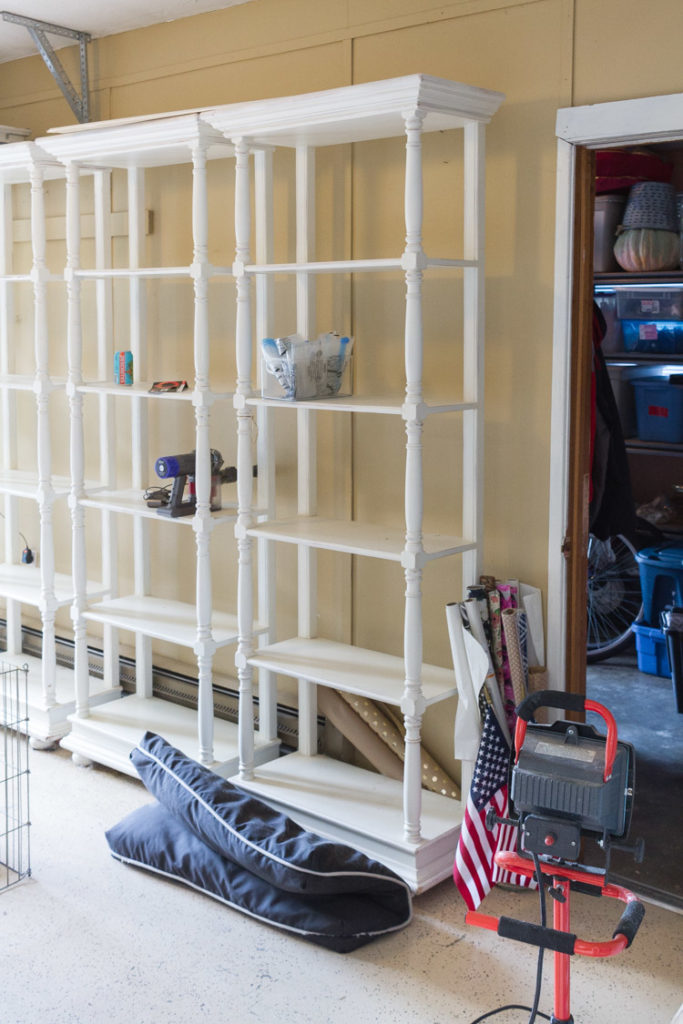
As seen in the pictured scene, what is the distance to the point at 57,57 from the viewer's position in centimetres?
468

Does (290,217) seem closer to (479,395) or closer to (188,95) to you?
(188,95)

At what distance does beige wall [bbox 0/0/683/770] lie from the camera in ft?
10.7

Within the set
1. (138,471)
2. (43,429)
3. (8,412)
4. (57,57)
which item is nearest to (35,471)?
(8,412)

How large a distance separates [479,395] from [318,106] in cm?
98

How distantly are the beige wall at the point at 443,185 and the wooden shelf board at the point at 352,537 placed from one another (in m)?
0.17

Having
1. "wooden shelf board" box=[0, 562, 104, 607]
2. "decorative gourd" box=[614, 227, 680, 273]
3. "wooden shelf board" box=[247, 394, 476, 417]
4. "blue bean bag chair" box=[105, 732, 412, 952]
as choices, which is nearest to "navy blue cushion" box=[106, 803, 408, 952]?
"blue bean bag chair" box=[105, 732, 412, 952]

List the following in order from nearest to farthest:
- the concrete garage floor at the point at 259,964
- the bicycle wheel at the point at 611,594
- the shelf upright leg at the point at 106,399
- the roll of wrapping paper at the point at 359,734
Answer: the concrete garage floor at the point at 259,964
the roll of wrapping paper at the point at 359,734
the shelf upright leg at the point at 106,399
the bicycle wheel at the point at 611,594

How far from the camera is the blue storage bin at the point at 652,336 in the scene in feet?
19.1

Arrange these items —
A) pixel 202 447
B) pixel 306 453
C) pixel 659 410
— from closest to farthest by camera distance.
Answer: pixel 202 447
pixel 306 453
pixel 659 410

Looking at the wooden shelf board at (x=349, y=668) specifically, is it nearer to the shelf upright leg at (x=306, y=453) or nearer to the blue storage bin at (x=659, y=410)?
the shelf upright leg at (x=306, y=453)

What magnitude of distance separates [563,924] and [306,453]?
2.01 meters

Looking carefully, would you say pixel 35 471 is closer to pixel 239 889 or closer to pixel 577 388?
pixel 239 889

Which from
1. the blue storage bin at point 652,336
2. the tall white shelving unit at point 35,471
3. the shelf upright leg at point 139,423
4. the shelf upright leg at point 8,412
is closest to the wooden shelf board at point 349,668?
the shelf upright leg at point 139,423

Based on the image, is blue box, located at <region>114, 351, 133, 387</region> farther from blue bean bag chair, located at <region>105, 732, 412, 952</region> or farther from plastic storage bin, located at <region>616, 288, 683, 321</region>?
plastic storage bin, located at <region>616, 288, 683, 321</region>
